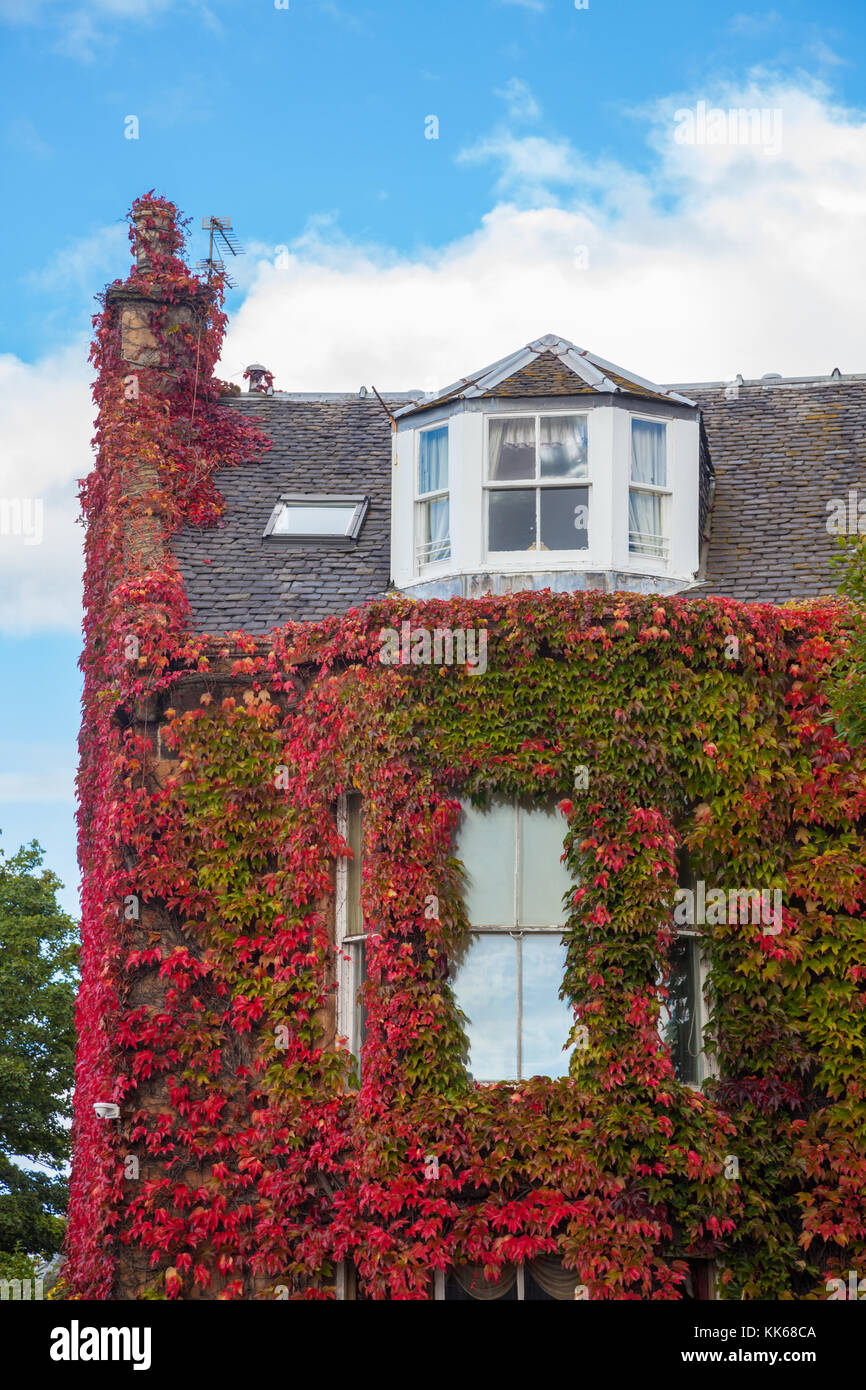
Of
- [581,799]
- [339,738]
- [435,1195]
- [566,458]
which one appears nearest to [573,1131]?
[435,1195]

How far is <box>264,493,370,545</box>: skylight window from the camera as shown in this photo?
16.6 metres

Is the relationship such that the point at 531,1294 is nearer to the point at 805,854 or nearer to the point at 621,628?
the point at 805,854

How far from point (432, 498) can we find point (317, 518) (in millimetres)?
1830

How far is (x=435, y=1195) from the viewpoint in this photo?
40.9 feet

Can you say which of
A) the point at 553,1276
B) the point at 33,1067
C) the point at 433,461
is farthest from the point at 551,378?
the point at 33,1067

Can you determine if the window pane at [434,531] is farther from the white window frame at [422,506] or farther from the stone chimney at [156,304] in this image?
the stone chimney at [156,304]

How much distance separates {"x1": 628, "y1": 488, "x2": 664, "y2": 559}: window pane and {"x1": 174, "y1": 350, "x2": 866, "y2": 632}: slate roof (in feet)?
2.07

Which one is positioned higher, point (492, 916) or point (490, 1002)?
point (492, 916)

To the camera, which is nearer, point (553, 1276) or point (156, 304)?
point (553, 1276)

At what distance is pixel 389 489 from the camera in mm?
17656

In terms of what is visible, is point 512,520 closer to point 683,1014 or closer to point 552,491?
point 552,491

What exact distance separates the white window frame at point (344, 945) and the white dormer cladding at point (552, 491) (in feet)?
8.39

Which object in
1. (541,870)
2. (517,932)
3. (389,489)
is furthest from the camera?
(389,489)

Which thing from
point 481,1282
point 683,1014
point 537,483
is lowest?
point 481,1282
